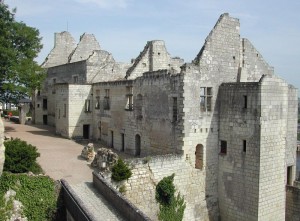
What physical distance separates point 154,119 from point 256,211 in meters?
7.77

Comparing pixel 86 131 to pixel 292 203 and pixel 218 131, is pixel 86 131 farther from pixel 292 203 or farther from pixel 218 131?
pixel 292 203

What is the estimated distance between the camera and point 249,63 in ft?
70.5

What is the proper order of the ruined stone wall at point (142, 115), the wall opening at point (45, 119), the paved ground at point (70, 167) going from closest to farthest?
the paved ground at point (70, 167) → the ruined stone wall at point (142, 115) → the wall opening at point (45, 119)

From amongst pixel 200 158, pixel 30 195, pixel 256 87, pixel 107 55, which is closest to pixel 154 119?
pixel 200 158

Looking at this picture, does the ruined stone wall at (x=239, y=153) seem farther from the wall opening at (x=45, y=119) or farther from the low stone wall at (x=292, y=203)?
the wall opening at (x=45, y=119)

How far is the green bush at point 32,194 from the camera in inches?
559

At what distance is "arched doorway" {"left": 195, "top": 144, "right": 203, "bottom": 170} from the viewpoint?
1841 centimetres

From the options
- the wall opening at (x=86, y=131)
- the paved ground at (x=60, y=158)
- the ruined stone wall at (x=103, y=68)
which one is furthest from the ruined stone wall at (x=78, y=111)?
the ruined stone wall at (x=103, y=68)

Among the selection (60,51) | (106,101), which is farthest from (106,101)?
(60,51)

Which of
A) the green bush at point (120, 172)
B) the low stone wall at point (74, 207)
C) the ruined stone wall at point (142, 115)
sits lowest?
the low stone wall at point (74, 207)

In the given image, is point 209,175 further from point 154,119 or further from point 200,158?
point 154,119

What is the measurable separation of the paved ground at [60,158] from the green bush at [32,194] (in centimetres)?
183

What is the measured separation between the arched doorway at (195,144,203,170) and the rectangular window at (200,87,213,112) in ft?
6.80

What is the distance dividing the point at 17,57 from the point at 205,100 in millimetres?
16813
